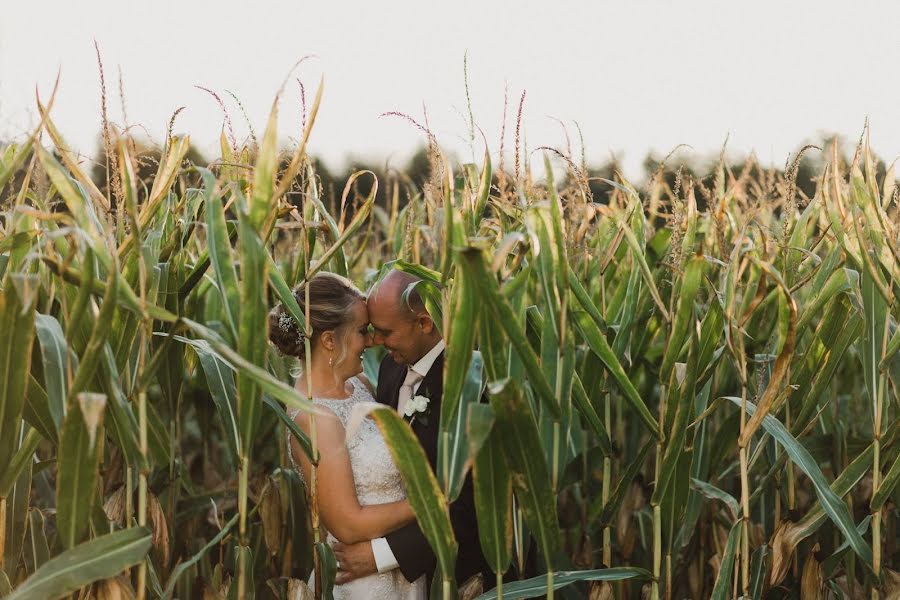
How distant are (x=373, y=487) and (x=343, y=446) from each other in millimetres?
263

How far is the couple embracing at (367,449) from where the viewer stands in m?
A: 2.40

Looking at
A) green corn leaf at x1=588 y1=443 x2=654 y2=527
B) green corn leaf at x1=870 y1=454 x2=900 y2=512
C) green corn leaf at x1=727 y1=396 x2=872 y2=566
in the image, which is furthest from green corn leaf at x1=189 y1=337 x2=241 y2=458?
green corn leaf at x1=870 y1=454 x2=900 y2=512

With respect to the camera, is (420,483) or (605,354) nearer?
(420,483)

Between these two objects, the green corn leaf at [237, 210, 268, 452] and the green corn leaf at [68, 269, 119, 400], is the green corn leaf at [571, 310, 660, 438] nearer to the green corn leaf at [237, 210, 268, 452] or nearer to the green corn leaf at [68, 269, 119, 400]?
the green corn leaf at [237, 210, 268, 452]

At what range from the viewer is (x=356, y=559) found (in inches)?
98.3

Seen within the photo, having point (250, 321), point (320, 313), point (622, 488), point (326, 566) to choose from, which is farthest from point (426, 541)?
point (250, 321)

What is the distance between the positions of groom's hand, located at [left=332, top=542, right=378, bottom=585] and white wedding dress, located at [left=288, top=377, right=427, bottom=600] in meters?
0.03

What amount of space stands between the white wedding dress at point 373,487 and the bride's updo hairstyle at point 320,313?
0.62 ft

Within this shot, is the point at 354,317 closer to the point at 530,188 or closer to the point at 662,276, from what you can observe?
the point at 530,188

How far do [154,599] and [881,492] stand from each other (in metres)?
1.86

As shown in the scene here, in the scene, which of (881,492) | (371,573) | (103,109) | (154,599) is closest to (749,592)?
(881,492)

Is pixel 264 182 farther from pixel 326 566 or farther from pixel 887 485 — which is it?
pixel 887 485

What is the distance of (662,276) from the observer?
2.90m

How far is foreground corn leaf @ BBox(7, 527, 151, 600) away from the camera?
158cm
